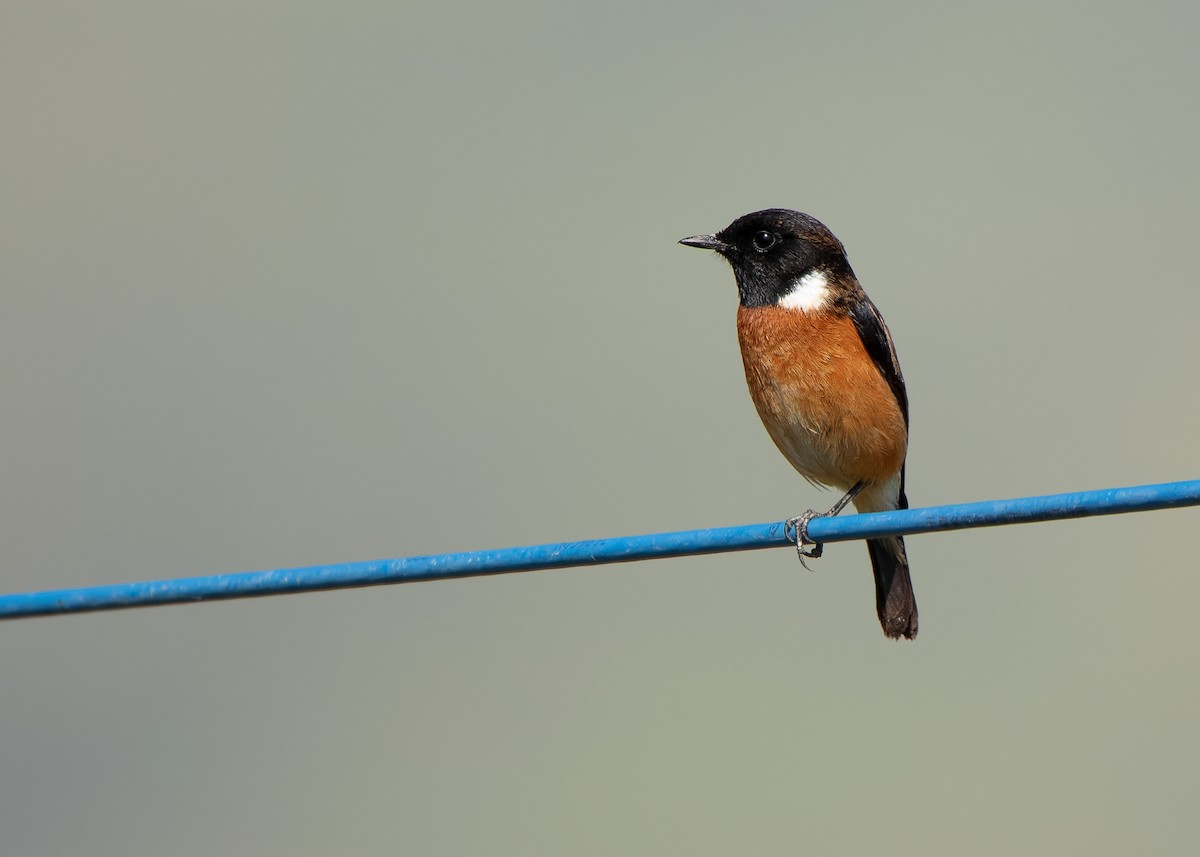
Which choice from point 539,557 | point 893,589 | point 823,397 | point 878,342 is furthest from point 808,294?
point 539,557

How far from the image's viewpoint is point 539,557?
392 centimetres

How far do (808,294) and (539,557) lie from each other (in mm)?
3480

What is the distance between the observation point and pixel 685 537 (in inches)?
153

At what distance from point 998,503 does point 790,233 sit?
12.9 ft

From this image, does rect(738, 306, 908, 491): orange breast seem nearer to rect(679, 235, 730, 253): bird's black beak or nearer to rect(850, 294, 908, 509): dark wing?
rect(850, 294, 908, 509): dark wing

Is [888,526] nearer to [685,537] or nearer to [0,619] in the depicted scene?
[685,537]

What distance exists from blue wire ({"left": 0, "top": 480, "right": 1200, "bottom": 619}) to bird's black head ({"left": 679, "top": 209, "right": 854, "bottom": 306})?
317cm

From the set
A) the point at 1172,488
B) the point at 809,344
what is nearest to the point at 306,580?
the point at 1172,488

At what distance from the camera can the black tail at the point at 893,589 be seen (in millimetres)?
7449

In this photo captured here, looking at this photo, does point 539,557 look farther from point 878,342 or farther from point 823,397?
point 878,342

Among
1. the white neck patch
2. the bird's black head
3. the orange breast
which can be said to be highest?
the bird's black head

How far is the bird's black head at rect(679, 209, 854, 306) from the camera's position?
715 cm

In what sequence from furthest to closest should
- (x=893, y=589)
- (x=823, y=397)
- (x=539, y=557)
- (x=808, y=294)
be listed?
(x=893, y=589)
(x=808, y=294)
(x=823, y=397)
(x=539, y=557)

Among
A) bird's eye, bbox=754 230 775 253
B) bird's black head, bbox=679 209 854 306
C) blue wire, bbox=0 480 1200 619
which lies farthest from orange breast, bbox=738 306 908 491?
blue wire, bbox=0 480 1200 619
